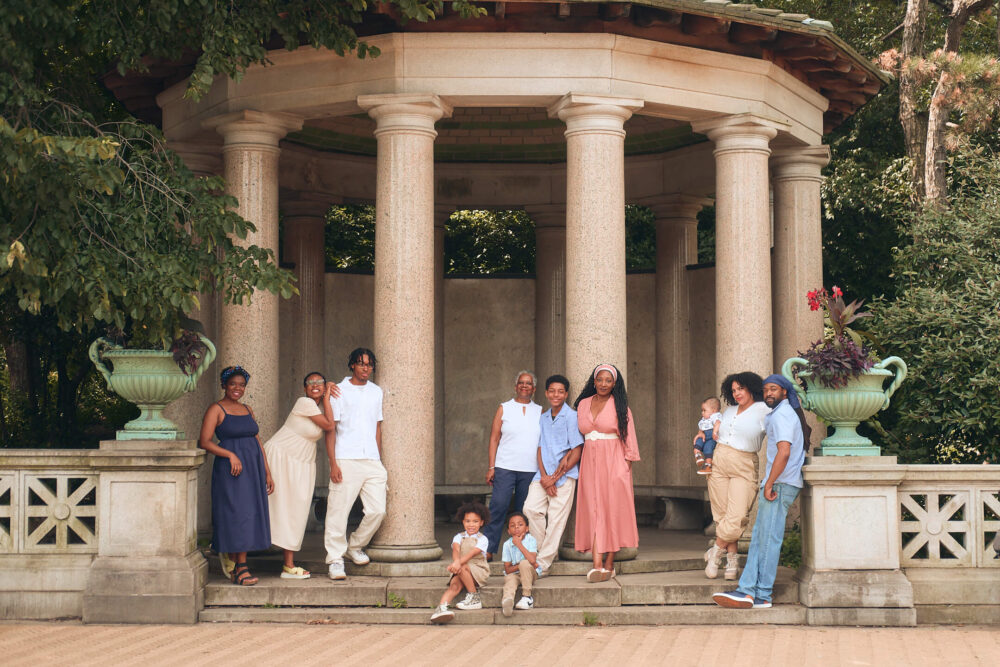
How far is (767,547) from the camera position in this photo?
10.2 meters

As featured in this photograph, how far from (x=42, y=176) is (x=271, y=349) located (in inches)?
138

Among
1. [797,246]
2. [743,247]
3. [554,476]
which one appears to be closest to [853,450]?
[554,476]

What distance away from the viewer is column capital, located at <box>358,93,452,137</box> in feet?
37.9

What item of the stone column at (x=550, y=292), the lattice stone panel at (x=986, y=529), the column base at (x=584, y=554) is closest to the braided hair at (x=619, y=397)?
the column base at (x=584, y=554)

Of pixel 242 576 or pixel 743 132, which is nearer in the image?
pixel 242 576

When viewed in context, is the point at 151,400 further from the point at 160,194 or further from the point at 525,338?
the point at 525,338

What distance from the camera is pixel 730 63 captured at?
41.2 ft

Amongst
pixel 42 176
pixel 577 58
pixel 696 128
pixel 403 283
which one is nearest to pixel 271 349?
pixel 403 283

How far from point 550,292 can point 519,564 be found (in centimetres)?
747

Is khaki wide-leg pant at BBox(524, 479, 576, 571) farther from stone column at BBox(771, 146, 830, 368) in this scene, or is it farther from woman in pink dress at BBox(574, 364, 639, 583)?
stone column at BBox(771, 146, 830, 368)

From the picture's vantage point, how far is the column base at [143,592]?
10.2 meters

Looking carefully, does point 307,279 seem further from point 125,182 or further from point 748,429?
point 748,429

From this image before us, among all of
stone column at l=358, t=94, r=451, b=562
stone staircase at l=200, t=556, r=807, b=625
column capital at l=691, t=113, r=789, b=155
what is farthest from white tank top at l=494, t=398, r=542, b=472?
column capital at l=691, t=113, r=789, b=155

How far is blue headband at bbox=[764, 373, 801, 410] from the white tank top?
2.39 m
